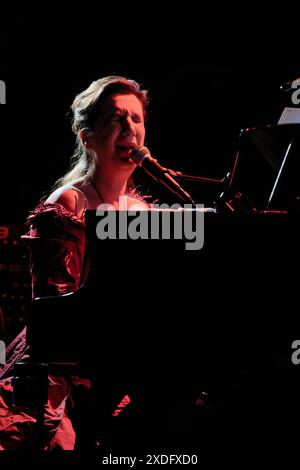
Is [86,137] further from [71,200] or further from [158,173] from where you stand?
[158,173]

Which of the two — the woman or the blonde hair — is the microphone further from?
the blonde hair

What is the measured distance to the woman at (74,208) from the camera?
2.18 meters

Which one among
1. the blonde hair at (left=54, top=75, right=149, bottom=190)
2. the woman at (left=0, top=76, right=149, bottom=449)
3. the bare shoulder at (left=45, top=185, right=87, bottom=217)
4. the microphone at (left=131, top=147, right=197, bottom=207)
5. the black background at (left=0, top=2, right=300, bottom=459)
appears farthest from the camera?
the black background at (left=0, top=2, right=300, bottom=459)

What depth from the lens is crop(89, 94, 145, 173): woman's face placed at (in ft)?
8.09

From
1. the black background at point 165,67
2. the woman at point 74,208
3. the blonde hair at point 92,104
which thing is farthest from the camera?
the black background at point 165,67

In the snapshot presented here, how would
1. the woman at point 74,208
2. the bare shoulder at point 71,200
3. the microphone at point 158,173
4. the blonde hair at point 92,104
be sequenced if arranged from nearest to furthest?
1. the microphone at point 158,173
2. the woman at point 74,208
3. the bare shoulder at point 71,200
4. the blonde hair at point 92,104

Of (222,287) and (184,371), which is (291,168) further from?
(184,371)

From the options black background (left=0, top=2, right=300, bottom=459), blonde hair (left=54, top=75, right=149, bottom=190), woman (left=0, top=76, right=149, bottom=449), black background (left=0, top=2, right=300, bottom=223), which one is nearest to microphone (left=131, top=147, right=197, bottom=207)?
woman (left=0, top=76, right=149, bottom=449)

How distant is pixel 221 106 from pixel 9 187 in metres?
2.19

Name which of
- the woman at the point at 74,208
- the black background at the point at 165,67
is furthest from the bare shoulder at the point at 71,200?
the black background at the point at 165,67

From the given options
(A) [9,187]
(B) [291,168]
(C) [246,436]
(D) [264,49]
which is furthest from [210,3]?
(C) [246,436]

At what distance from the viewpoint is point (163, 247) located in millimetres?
1799

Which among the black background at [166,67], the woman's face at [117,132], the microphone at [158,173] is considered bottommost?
the microphone at [158,173]

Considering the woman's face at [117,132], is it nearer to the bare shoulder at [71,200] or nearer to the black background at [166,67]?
the bare shoulder at [71,200]
